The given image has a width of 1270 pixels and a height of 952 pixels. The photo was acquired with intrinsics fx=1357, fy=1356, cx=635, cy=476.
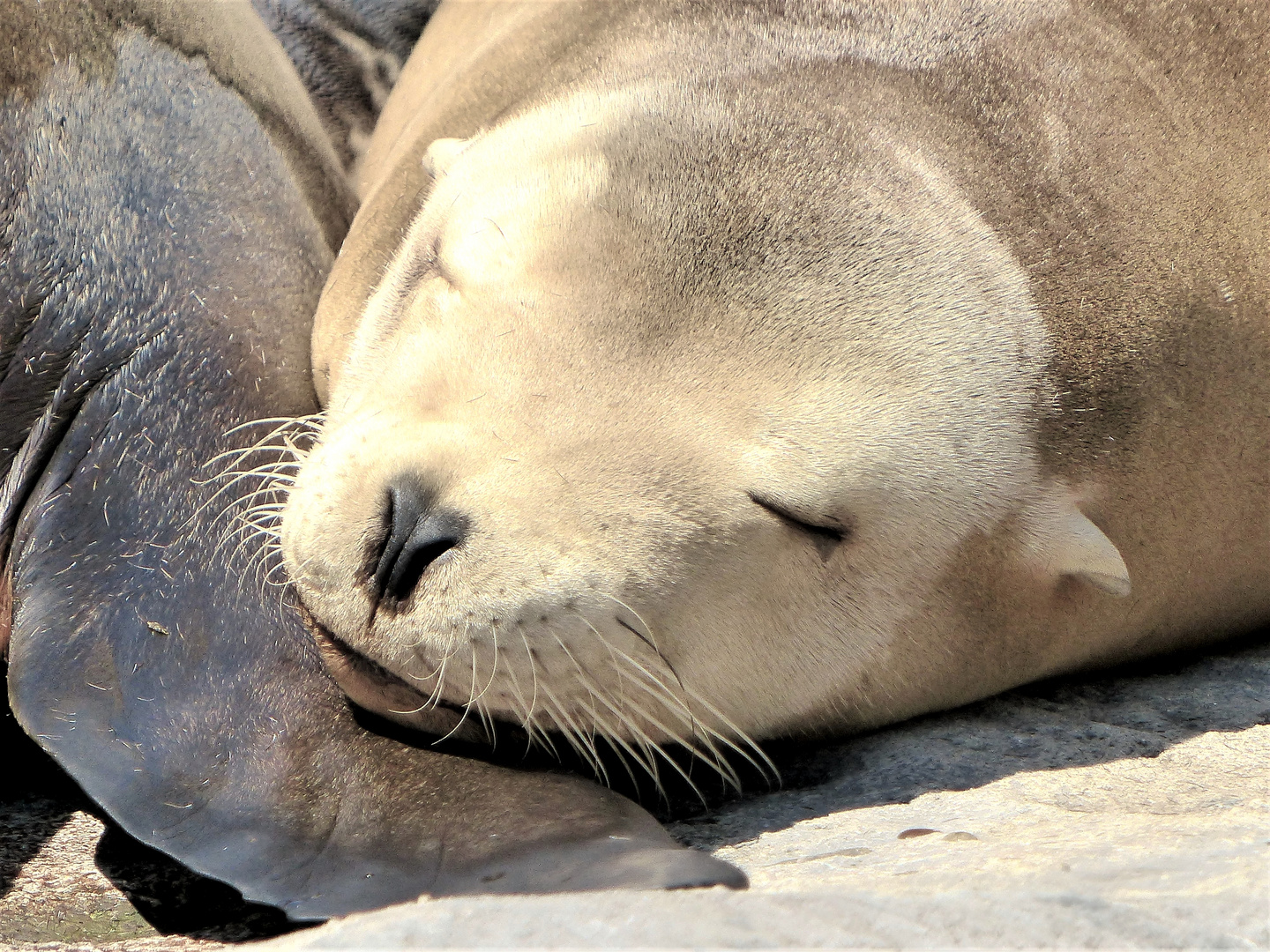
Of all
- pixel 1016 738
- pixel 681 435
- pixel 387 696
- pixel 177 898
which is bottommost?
pixel 177 898

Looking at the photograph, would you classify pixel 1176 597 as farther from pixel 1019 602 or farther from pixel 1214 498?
pixel 1019 602

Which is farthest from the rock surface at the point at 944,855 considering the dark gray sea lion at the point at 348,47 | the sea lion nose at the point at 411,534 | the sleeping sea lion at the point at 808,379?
the dark gray sea lion at the point at 348,47

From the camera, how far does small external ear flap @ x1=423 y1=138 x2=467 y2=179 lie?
326cm

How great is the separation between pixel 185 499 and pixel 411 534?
91 centimetres

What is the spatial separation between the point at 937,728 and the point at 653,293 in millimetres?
1185

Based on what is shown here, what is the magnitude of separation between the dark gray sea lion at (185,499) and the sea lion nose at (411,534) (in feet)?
1.54

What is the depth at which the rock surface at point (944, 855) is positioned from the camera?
73.6 inches

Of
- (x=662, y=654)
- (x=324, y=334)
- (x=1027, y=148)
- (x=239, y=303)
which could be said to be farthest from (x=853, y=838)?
(x=239, y=303)

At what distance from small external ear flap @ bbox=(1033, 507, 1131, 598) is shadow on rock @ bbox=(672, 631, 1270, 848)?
0.37 metres

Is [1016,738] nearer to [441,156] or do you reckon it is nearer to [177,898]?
[177,898]

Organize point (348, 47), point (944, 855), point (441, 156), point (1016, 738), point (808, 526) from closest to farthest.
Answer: point (944, 855), point (808, 526), point (1016, 738), point (441, 156), point (348, 47)

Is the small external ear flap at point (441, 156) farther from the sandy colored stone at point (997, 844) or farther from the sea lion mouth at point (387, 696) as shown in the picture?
the sandy colored stone at point (997, 844)

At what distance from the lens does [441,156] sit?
3.27m

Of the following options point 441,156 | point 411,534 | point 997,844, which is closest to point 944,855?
point 997,844
